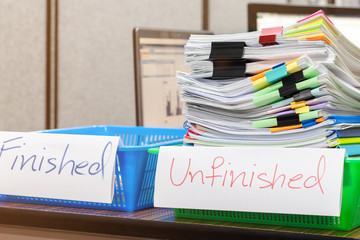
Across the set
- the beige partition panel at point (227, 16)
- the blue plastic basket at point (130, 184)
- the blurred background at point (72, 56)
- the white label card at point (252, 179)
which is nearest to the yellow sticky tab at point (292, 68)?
the white label card at point (252, 179)

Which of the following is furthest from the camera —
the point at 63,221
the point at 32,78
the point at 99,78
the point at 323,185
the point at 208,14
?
the point at 208,14

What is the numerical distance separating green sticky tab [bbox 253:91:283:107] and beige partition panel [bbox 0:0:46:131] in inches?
43.0

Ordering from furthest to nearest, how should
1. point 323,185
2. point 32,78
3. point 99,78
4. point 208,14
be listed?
point 208,14
point 99,78
point 32,78
point 323,185

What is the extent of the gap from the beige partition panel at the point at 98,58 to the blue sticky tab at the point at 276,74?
124 cm

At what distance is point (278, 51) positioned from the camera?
2.32 ft

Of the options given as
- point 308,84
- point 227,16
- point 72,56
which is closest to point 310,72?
point 308,84

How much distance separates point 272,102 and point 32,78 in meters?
1.17

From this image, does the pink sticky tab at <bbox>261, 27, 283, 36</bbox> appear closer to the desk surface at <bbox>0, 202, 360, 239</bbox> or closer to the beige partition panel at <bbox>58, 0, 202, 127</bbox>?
the desk surface at <bbox>0, 202, 360, 239</bbox>

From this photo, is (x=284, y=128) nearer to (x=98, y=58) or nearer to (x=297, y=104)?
(x=297, y=104)

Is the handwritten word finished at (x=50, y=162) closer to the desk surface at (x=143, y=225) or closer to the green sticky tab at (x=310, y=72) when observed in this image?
the desk surface at (x=143, y=225)

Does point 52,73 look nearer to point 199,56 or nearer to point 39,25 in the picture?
point 39,25

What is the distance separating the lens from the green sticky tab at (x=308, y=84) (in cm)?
67

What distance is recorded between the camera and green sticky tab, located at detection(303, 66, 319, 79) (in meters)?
0.67

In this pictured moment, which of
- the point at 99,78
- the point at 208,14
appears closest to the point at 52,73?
the point at 99,78
